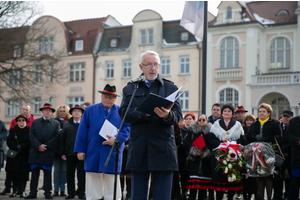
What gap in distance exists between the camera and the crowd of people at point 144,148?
464cm

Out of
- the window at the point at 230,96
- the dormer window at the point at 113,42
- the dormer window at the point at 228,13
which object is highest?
the dormer window at the point at 228,13

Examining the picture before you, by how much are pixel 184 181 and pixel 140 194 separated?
5645 millimetres

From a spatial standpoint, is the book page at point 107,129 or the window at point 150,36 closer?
the book page at point 107,129

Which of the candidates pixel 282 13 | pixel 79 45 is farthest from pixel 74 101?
pixel 282 13

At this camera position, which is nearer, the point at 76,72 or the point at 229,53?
the point at 229,53

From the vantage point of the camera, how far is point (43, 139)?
388 inches

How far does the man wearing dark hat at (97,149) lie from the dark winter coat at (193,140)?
2521 millimetres

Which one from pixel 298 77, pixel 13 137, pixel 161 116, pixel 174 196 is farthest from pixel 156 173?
pixel 298 77

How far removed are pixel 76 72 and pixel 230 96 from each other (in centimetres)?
1423

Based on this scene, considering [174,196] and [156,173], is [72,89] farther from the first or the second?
[156,173]

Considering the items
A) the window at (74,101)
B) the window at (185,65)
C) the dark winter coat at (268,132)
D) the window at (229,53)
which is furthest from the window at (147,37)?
the dark winter coat at (268,132)

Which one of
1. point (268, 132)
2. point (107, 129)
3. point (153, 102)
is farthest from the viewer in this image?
point (268, 132)

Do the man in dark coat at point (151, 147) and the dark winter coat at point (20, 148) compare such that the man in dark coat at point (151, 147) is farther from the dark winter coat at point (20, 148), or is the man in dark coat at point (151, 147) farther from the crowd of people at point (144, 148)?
the dark winter coat at point (20, 148)

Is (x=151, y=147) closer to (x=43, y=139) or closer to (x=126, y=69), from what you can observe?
(x=43, y=139)
